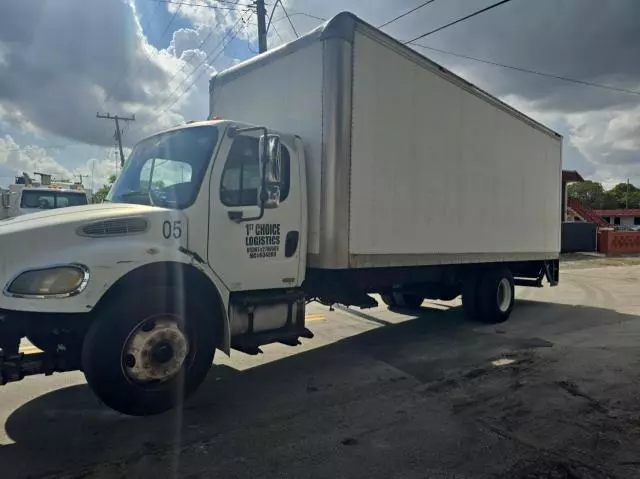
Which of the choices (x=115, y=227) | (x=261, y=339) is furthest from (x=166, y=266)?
(x=261, y=339)

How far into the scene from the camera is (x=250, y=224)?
5145mm

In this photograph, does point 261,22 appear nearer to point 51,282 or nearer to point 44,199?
point 44,199

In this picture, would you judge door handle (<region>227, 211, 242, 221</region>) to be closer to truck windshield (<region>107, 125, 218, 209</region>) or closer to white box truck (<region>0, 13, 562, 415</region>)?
white box truck (<region>0, 13, 562, 415</region>)

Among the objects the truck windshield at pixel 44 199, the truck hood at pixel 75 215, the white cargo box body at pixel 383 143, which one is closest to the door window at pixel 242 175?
the truck hood at pixel 75 215

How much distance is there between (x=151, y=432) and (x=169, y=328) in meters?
0.84

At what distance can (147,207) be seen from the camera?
4641mm

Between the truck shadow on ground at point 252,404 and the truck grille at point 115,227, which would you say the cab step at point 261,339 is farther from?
the truck grille at point 115,227

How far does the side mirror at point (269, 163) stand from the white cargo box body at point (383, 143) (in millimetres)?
825

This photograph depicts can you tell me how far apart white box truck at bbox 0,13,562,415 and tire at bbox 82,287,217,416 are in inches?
0.5

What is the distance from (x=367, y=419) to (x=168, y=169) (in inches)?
118

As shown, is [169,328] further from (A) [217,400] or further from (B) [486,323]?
(B) [486,323]

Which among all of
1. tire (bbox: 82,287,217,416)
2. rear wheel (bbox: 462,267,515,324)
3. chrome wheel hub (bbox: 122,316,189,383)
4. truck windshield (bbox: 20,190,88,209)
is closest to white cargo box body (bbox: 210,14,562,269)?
rear wheel (bbox: 462,267,515,324)

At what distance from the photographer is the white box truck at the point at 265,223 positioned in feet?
13.2

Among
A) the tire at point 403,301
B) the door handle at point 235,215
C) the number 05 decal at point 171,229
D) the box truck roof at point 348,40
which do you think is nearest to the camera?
the number 05 decal at point 171,229
